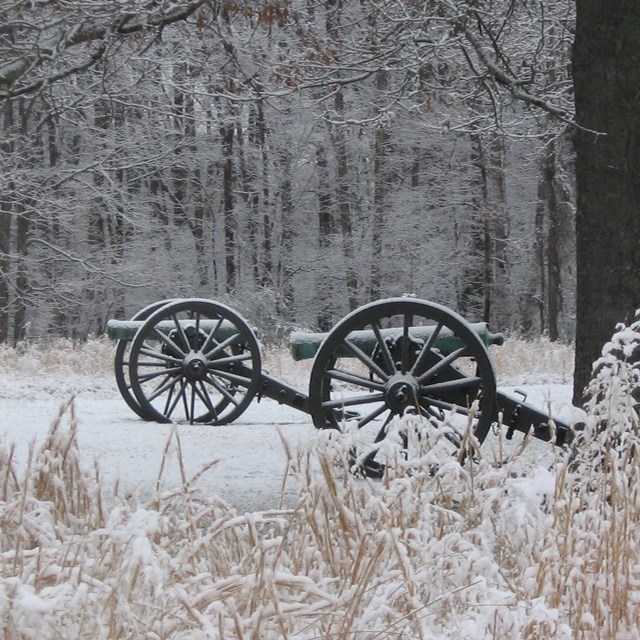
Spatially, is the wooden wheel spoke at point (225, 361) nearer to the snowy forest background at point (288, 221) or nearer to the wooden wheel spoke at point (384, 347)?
the wooden wheel spoke at point (384, 347)

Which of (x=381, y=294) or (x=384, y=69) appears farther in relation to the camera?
(x=381, y=294)

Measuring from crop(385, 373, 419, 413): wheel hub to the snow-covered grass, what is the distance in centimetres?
303

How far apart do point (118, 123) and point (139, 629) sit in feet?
78.0

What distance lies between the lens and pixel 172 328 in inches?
350

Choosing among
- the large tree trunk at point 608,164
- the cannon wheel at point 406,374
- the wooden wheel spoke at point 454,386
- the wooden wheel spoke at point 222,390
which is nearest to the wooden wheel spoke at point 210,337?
the wooden wheel spoke at point 222,390

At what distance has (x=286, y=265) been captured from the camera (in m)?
26.2

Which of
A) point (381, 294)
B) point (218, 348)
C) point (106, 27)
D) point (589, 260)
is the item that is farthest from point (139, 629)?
point (381, 294)

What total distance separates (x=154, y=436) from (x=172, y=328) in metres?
1.21

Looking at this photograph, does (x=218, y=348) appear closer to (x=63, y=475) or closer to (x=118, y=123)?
(x=63, y=475)

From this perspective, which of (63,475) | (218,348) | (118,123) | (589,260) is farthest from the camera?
(118,123)

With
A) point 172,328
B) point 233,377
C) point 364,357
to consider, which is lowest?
point 233,377

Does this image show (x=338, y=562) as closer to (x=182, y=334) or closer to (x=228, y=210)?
(x=182, y=334)

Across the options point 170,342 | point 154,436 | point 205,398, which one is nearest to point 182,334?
point 170,342

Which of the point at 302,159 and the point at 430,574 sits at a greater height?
the point at 302,159
